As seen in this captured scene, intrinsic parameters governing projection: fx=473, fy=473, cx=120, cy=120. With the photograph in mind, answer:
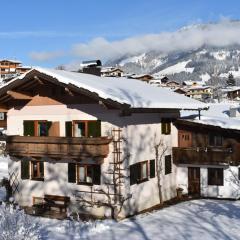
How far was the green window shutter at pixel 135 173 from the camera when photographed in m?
22.5

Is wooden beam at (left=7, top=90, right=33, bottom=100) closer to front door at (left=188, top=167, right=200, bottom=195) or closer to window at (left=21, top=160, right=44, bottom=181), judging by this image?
window at (left=21, top=160, right=44, bottom=181)

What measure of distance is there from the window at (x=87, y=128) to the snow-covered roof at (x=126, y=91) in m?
1.85

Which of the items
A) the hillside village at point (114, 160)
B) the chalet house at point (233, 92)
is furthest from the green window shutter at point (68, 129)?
the chalet house at point (233, 92)

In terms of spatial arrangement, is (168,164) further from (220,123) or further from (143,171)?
(220,123)

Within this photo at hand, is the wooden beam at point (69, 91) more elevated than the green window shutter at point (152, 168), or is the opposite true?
the wooden beam at point (69, 91)

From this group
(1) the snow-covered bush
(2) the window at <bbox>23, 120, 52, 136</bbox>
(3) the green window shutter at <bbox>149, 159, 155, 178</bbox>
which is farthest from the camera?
(3) the green window shutter at <bbox>149, 159, 155, 178</bbox>

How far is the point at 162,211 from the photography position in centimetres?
2330

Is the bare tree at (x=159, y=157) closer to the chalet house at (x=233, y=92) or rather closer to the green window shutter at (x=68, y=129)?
the green window shutter at (x=68, y=129)

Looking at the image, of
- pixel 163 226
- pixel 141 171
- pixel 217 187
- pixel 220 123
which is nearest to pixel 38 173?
pixel 141 171

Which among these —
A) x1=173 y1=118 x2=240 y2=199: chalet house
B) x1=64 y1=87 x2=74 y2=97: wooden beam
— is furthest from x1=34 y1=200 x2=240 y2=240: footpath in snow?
x1=64 y1=87 x2=74 y2=97: wooden beam

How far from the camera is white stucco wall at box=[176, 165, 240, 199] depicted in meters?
26.2

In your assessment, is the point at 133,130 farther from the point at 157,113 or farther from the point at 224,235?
the point at 224,235

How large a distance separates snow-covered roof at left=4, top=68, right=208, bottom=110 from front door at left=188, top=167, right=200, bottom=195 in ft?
11.9

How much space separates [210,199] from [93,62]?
10.3 meters
